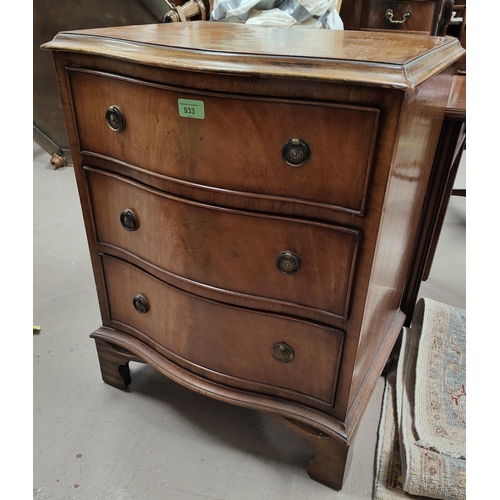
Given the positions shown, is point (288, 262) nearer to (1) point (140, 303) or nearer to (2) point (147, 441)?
(1) point (140, 303)

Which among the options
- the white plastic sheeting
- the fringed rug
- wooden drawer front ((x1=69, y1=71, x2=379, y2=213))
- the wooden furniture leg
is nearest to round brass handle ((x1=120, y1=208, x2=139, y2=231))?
wooden drawer front ((x1=69, y1=71, x2=379, y2=213))

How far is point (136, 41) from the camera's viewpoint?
871 mm

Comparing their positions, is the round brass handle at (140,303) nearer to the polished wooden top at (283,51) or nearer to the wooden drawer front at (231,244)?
the wooden drawer front at (231,244)

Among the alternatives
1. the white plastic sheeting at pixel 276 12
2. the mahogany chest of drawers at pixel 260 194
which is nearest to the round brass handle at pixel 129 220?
the mahogany chest of drawers at pixel 260 194

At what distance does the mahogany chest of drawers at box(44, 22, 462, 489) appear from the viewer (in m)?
0.75

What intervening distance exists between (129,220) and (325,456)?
750mm

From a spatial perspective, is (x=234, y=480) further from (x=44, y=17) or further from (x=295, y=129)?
(x=44, y=17)

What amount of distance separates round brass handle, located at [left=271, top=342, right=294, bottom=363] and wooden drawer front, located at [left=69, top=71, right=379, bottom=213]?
370 millimetres

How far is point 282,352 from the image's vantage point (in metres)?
1.03

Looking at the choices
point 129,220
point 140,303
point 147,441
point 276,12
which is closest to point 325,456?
point 147,441

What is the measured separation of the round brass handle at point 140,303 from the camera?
3.90 feet

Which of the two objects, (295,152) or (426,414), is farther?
(426,414)

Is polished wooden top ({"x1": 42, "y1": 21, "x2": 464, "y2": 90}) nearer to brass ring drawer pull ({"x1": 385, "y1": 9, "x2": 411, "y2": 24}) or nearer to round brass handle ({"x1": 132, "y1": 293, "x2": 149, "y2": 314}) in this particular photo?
round brass handle ({"x1": 132, "y1": 293, "x2": 149, "y2": 314})

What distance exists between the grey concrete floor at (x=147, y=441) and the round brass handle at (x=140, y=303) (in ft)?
1.13
